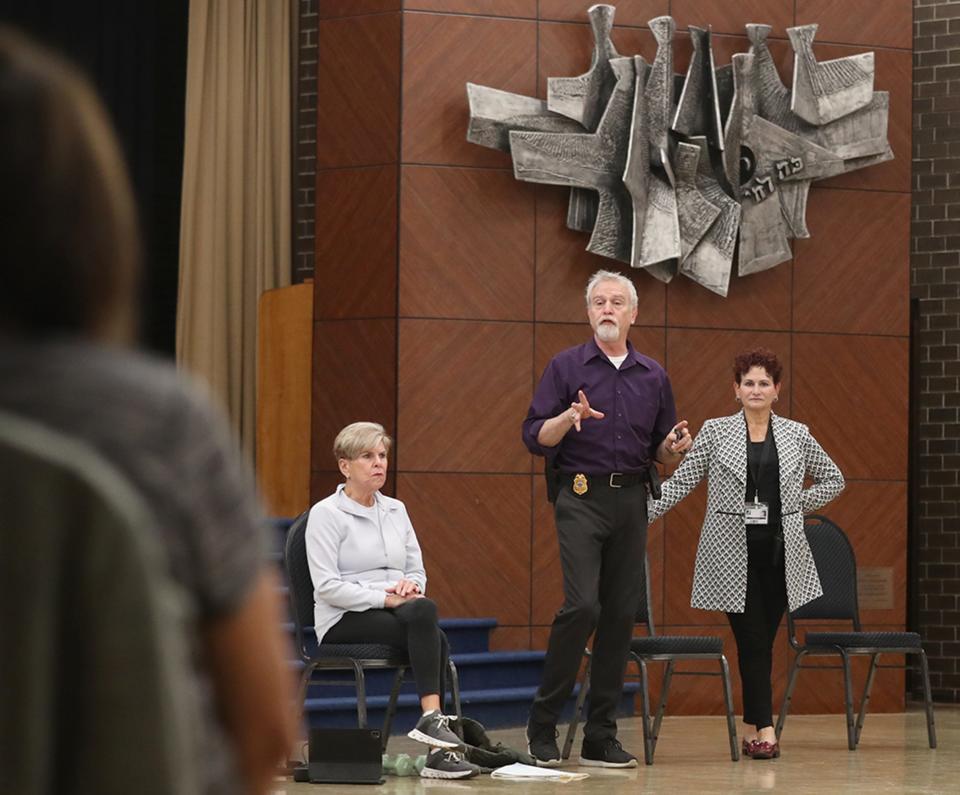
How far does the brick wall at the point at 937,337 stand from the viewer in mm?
9859

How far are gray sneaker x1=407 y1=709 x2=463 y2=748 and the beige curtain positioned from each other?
468 centimetres

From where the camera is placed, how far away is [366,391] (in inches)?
335

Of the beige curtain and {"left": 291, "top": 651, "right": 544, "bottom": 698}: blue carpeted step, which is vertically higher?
the beige curtain

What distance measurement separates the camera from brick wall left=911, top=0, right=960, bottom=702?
9859 millimetres

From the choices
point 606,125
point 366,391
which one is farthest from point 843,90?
point 366,391

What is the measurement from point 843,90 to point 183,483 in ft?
27.3

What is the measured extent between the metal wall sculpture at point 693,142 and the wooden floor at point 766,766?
2.24 metres

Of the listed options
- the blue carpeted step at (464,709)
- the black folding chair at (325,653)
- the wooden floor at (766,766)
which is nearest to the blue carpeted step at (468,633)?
the blue carpeted step at (464,709)

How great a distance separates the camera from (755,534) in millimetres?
6609

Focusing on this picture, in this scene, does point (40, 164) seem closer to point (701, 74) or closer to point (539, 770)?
point (539, 770)

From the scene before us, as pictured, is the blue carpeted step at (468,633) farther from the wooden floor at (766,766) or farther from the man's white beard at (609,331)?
the man's white beard at (609,331)

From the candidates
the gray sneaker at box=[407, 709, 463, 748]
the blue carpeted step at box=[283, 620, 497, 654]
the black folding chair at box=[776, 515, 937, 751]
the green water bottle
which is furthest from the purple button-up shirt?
the blue carpeted step at box=[283, 620, 497, 654]

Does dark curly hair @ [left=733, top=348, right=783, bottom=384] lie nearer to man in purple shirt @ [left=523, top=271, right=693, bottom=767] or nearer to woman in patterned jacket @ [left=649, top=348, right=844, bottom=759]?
woman in patterned jacket @ [left=649, top=348, right=844, bottom=759]

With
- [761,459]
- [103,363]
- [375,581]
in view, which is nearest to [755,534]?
[761,459]
